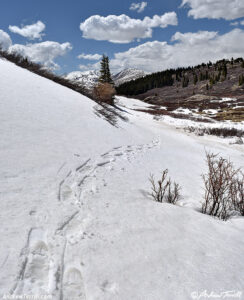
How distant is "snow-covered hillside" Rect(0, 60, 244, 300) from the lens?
4.94 feet

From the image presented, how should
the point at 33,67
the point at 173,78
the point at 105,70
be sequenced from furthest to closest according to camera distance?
the point at 173,78, the point at 105,70, the point at 33,67

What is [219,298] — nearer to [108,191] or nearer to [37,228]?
[37,228]

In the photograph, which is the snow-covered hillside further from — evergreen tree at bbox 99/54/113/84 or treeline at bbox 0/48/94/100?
evergreen tree at bbox 99/54/113/84

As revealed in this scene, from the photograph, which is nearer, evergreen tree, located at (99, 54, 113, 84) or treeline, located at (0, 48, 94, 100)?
treeline, located at (0, 48, 94, 100)

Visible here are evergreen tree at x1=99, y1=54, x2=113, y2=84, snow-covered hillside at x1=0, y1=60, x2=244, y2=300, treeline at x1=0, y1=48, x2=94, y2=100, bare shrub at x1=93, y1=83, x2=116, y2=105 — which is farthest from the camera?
evergreen tree at x1=99, y1=54, x2=113, y2=84

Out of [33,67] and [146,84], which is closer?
[33,67]

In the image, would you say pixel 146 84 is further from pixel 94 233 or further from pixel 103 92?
pixel 94 233

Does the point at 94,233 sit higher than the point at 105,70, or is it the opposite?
the point at 105,70

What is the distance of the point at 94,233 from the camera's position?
2.08 metres

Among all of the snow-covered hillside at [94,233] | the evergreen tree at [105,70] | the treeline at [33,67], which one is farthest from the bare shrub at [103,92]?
the evergreen tree at [105,70]

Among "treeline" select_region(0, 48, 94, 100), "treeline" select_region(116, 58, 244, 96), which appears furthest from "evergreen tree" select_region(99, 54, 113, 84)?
"treeline" select_region(116, 58, 244, 96)

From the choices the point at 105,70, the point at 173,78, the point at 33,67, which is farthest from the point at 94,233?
the point at 173,78

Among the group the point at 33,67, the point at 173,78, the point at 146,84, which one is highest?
the point at 173,78

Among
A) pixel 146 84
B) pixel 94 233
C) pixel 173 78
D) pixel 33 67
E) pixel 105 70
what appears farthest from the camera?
pixel 173 78
